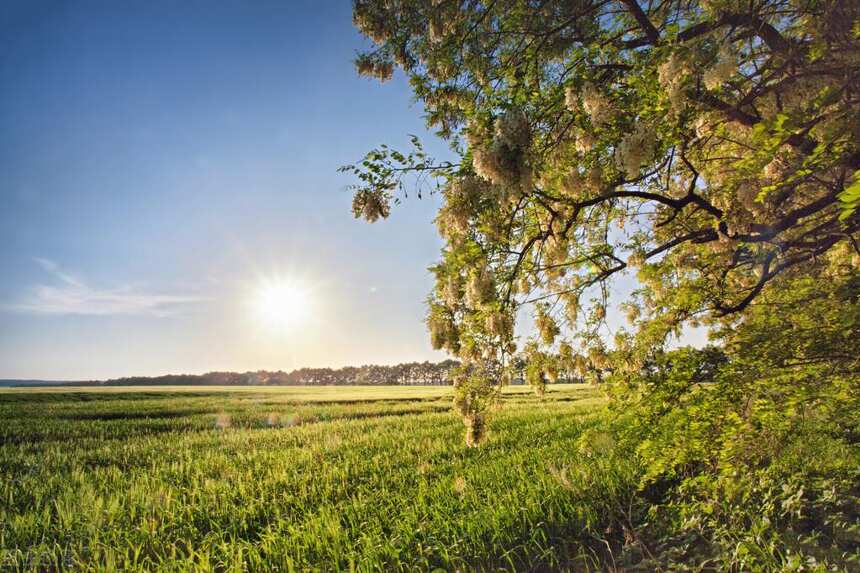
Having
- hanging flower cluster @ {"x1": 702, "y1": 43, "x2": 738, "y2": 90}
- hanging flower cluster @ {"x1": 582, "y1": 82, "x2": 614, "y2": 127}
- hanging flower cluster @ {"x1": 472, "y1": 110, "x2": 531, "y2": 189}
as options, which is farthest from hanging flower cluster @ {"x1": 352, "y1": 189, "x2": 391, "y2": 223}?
hanging flower cluster @ {"x1": 702, "y1": 43, "x2": 738, "y2": 90}

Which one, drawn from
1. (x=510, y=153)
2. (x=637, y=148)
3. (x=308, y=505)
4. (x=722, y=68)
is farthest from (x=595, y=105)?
(x=308, y=505)

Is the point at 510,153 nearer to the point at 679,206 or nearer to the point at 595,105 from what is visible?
the point at 595,105

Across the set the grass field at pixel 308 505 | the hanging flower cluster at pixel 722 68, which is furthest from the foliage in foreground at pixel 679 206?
the grass field at pixel 308 505

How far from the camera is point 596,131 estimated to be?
18.0ft

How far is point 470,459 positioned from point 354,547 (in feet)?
18.8

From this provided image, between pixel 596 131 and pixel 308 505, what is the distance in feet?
27.4

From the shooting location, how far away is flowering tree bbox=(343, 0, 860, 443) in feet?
14.3

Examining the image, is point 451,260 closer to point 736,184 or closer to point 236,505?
point 736,184

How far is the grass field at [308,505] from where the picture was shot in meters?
5.47

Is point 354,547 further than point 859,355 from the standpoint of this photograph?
Yes

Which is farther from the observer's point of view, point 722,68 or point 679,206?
point 679,206

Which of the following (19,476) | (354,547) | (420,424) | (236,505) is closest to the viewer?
(354,547)

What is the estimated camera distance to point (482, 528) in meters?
5.90

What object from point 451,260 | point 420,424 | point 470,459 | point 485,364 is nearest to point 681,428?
point 485,364
